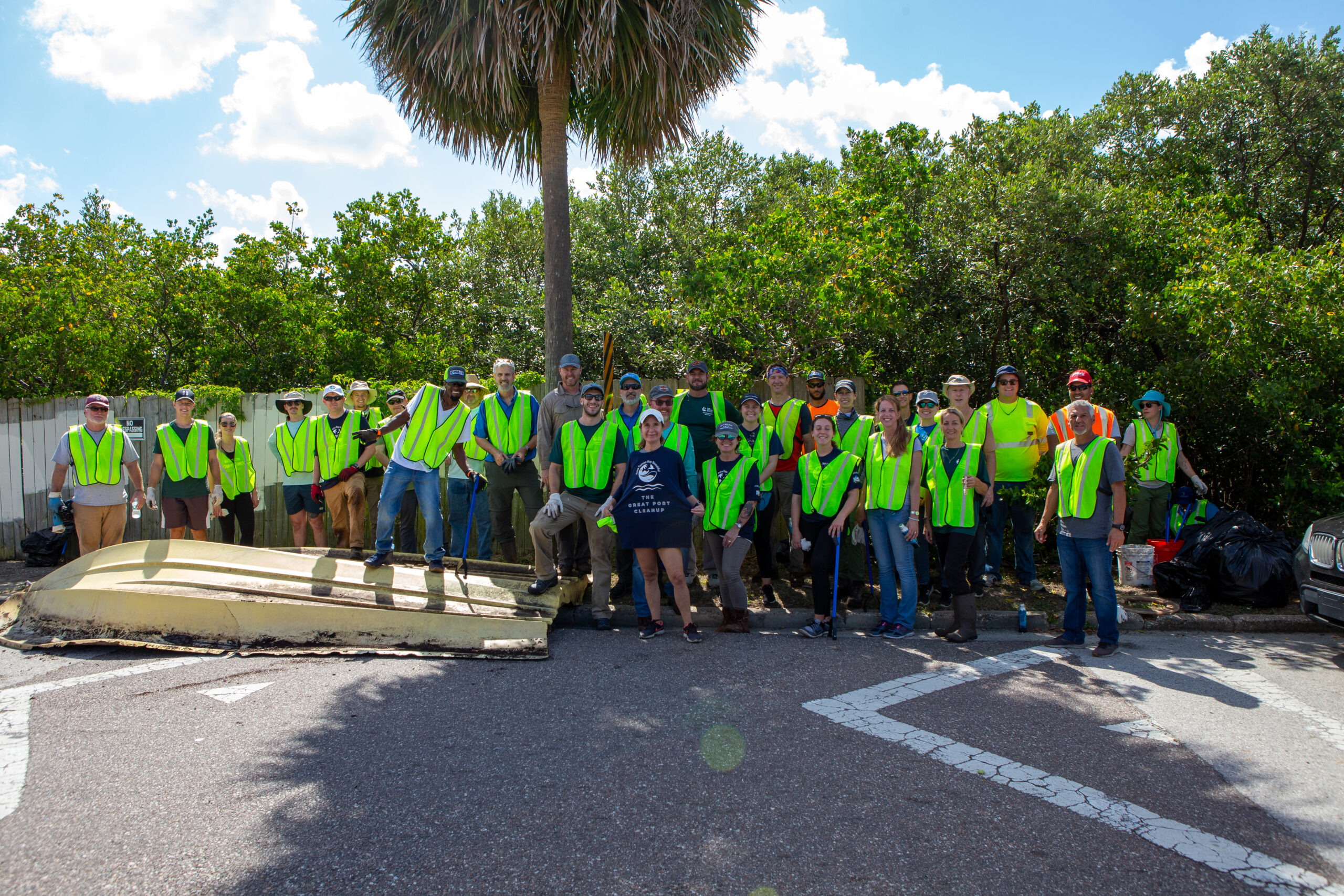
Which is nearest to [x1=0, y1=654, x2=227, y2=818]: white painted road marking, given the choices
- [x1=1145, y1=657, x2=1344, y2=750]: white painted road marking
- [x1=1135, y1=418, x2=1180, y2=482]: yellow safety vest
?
[x1=1145, y1=657, x2=1344, y2=750]: white painted road marking

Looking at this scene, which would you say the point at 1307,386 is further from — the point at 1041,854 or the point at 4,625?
the point at 4,625

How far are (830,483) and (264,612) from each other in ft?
14.3

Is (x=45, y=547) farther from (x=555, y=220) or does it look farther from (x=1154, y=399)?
(x=1154, y=399)

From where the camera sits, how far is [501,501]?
25.5ft

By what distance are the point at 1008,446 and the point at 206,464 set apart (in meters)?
7.77

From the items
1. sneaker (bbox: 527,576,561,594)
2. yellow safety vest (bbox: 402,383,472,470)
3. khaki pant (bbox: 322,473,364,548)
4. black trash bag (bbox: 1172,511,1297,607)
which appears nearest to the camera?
sneaker (bbox: 527,576,561,594)

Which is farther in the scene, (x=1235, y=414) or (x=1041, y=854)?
(x=1235, y=414)

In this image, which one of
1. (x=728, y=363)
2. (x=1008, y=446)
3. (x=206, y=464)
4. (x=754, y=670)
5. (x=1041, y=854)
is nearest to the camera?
(x=1041, y=854)

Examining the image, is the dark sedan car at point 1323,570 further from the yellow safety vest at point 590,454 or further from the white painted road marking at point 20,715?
the white painted road marking at point 20,715

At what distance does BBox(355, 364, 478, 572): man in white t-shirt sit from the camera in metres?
6.80

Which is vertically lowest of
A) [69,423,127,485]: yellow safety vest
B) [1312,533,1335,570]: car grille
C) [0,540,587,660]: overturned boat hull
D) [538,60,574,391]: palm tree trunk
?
[0,540,587,660]: overturned boat hull

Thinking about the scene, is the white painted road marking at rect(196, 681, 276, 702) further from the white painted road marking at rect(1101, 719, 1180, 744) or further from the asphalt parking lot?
the white painted road marking at rect(1101, 719, 1180, 744)

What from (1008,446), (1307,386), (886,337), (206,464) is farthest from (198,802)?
(886,337)

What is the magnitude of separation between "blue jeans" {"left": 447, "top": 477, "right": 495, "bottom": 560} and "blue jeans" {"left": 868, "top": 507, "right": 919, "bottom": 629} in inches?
148
